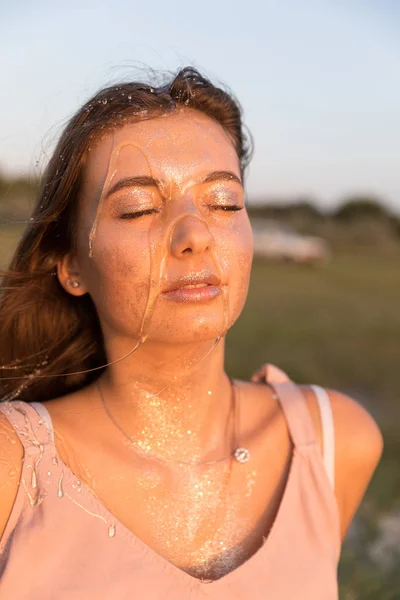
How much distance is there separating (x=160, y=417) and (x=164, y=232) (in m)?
0.61

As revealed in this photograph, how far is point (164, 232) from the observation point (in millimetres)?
1988

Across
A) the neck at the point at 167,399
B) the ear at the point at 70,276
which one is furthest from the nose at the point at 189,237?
the ear at the point at 70,276

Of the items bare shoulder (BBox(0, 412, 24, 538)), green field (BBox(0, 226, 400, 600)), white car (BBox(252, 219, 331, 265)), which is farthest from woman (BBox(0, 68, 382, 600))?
white car (BBox(252, 219, 331, 265))

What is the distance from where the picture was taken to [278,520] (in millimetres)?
2080

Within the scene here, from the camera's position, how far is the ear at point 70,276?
228 centimetres

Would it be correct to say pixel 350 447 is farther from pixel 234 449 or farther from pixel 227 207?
pixel 227 207

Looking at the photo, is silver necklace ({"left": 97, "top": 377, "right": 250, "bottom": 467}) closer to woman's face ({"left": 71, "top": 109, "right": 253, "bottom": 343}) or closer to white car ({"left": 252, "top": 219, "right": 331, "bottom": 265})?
woman's face ({"left": 71, "top": 109, "right": 253, "bottom": 343})

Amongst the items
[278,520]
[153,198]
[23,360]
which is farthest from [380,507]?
[153,198]

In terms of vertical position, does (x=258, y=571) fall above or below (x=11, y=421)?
below

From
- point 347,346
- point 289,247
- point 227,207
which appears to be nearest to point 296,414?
point 227,207

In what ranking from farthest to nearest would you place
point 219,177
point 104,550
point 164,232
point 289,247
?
point 289,247, point 219,177, point 164,232, point 104,550

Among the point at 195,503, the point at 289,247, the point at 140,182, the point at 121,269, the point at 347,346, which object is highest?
the point at 140,182

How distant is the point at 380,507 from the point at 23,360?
108 inches

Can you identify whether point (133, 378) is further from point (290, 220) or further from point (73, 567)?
point (290, 220)
